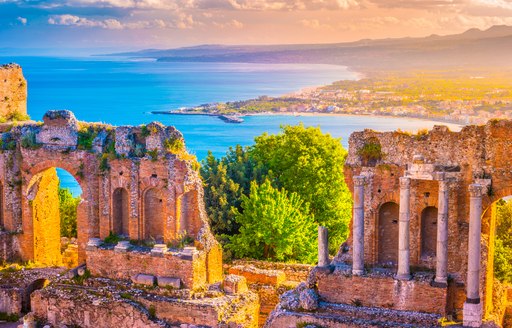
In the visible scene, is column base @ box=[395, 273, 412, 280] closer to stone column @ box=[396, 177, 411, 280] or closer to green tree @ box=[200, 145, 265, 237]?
stone column @ box=[396, 177, 411, 280]

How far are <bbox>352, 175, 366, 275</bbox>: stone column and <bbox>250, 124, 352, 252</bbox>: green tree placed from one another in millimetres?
14526

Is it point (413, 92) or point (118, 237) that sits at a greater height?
point (413, 92)

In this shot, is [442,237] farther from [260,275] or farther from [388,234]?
[260,275]

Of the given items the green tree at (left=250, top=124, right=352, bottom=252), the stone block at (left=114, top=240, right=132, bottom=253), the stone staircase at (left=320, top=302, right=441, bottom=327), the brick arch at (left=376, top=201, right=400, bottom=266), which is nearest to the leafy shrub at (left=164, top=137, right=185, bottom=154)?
the stone block at (left=114, top=240, right=132, bottom=253)

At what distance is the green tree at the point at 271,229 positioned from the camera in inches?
1417

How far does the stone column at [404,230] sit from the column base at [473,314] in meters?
2.16

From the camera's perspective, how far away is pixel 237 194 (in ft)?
127

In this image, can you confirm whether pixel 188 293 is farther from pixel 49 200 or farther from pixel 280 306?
pixel 49 200

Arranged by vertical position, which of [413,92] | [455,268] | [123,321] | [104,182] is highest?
[413,92]

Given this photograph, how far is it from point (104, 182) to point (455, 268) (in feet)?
47.1

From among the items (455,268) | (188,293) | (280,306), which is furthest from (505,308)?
(188,293)

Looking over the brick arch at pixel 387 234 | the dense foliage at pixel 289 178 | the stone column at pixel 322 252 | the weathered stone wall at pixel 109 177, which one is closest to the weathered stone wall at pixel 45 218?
the weathered stone wall at pixel 109 177

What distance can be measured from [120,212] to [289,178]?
1168 cm

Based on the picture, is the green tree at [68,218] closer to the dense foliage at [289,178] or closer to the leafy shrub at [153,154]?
the dense foliage at [289,178]
